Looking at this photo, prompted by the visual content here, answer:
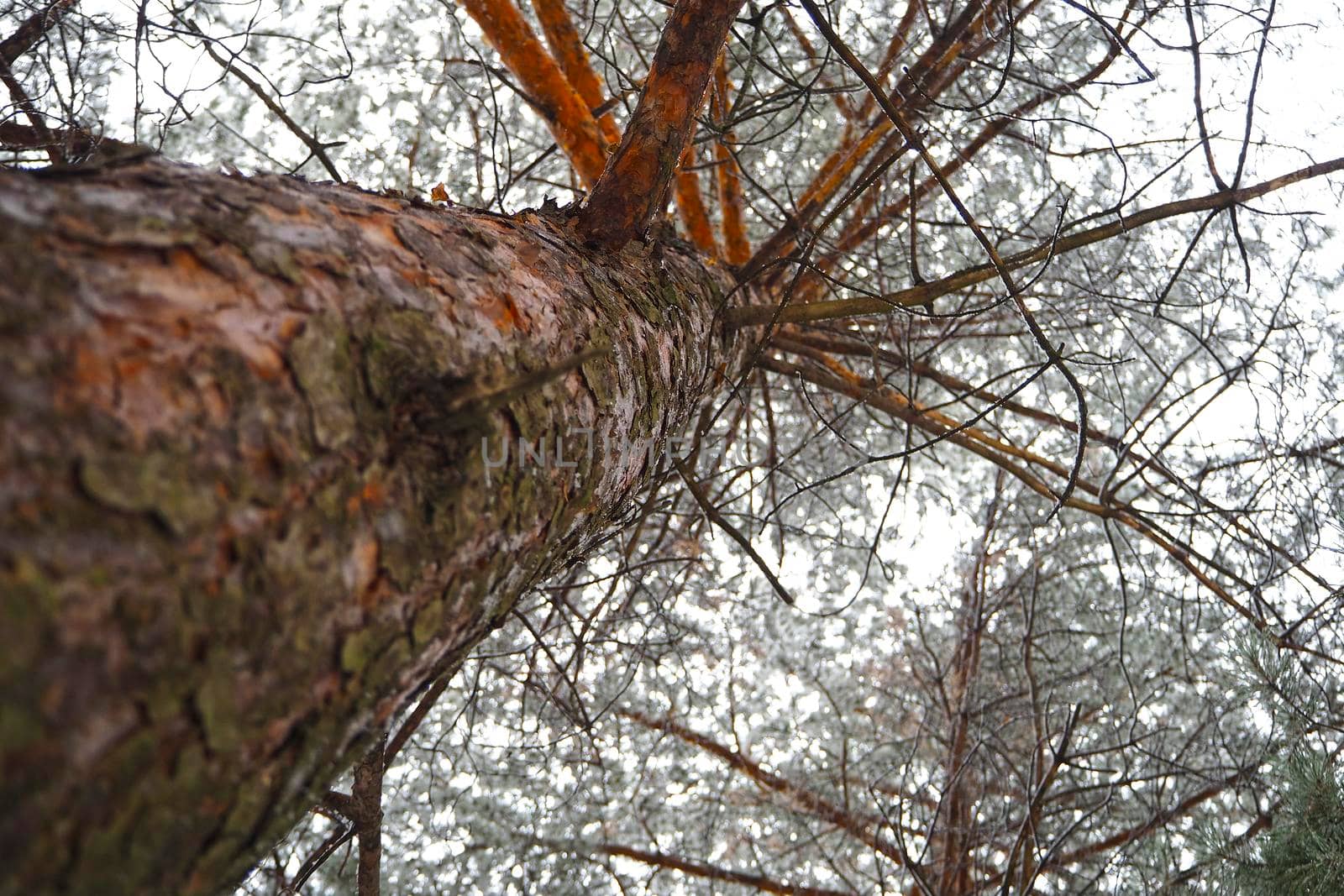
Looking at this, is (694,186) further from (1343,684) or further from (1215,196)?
(1343,684)

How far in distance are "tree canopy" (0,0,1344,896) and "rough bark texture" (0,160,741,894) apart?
0.65 meters

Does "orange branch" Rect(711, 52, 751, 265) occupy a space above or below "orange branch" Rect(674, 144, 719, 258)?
above

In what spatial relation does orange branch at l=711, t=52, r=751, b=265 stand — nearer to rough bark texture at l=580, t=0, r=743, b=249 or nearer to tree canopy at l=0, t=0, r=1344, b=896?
tree canopy at l=0, t=0, r=1344, b=896

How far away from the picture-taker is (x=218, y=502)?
16.9 inches

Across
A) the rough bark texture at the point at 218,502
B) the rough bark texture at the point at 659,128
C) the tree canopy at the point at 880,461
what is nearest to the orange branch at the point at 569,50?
the tree canopy at the point at 880,461

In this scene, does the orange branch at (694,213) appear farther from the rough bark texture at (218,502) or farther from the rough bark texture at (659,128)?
the rough bark texture at (218,502)

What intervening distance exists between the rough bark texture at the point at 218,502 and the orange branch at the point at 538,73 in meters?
1.30

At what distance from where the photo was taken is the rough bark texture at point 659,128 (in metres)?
1.20

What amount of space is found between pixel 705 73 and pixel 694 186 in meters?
1.18

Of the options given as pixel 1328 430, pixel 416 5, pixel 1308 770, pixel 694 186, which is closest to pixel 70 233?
pixel 694 186

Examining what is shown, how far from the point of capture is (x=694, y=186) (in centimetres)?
241

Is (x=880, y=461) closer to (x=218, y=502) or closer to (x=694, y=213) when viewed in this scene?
(x=694, y=213)

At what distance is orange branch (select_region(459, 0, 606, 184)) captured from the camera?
1.88 meters

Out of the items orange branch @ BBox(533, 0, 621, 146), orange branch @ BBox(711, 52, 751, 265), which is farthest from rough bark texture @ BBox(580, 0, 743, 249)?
orange branch @ BBox(711, 52, 751, 265)
